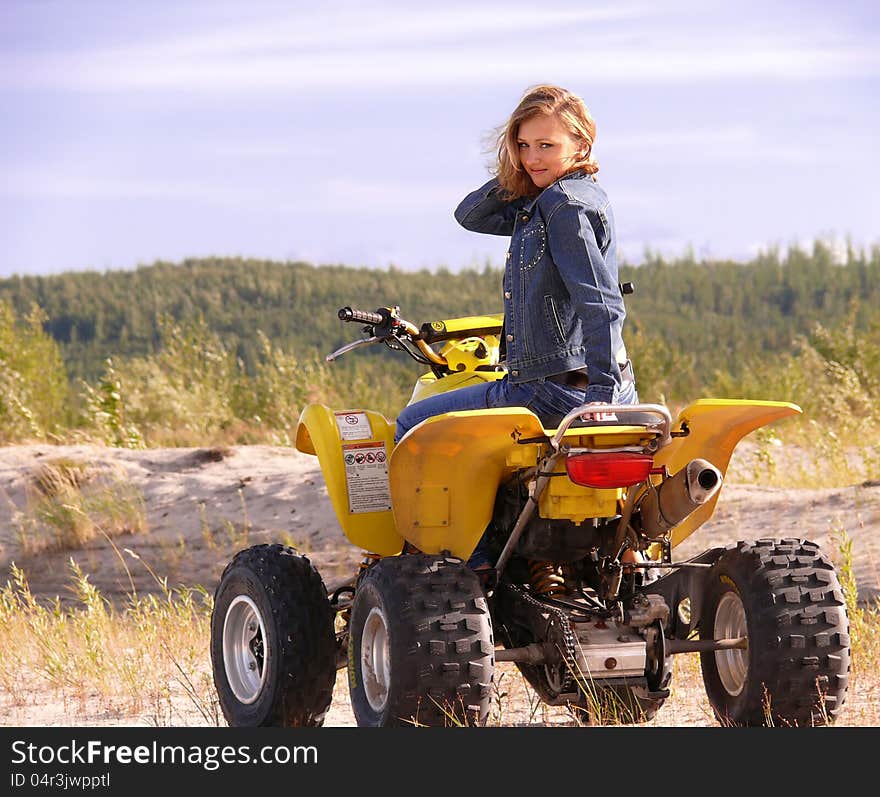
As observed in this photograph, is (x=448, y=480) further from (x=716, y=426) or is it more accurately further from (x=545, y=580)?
(x=716, y=426)

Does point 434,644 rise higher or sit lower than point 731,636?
higher

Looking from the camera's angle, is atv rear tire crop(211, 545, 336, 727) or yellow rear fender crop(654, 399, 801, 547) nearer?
yellow rear fender crop(654, 399, 801, 547)

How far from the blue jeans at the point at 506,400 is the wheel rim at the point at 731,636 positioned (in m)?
0.77

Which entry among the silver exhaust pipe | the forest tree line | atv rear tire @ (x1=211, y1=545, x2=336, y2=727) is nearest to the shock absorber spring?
the silver exhaust pipe

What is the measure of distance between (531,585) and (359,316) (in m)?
1.14

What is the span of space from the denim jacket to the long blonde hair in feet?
0.29

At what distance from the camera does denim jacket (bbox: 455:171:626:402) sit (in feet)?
13.8

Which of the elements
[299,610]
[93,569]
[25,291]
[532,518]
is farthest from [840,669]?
[25,291]

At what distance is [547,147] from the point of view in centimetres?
456

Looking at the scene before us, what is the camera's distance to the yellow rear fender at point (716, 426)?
4.45 meters

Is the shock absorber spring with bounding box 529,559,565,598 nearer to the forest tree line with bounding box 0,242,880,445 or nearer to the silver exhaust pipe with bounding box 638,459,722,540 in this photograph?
the silver exhaust pipe with bounding box 638,459,722,540

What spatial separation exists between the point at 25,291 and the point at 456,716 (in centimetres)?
4697

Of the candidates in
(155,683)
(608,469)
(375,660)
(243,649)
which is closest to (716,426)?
(608,469)

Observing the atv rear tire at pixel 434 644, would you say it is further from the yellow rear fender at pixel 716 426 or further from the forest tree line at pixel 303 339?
the forest tree line at pixel 303 339
